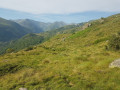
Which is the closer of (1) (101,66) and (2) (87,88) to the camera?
(2) (87,88)

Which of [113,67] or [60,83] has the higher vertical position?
[113,67]

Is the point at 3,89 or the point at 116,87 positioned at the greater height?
the point at 116,87

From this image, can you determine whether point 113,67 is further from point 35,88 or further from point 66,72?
point 35,88

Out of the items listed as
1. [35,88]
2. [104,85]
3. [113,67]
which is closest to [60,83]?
[35,88]

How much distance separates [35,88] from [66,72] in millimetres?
5056

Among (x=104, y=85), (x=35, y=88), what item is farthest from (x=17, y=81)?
(x=104, y=85)

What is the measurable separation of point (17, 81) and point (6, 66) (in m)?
6.75

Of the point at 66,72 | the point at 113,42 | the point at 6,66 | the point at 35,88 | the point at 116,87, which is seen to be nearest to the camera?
the point at 116,87

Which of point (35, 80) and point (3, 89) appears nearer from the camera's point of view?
point (3, 89)

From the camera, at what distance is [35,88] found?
10.9 m

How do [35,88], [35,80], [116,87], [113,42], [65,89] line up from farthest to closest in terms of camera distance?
[113,42] < [35,80] < [35,88] < [65,89] < [116,87]

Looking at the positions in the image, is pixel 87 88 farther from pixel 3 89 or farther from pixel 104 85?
pixel 3 89

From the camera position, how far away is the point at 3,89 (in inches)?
449

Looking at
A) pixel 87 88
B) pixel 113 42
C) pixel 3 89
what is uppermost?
pixel 113 42
